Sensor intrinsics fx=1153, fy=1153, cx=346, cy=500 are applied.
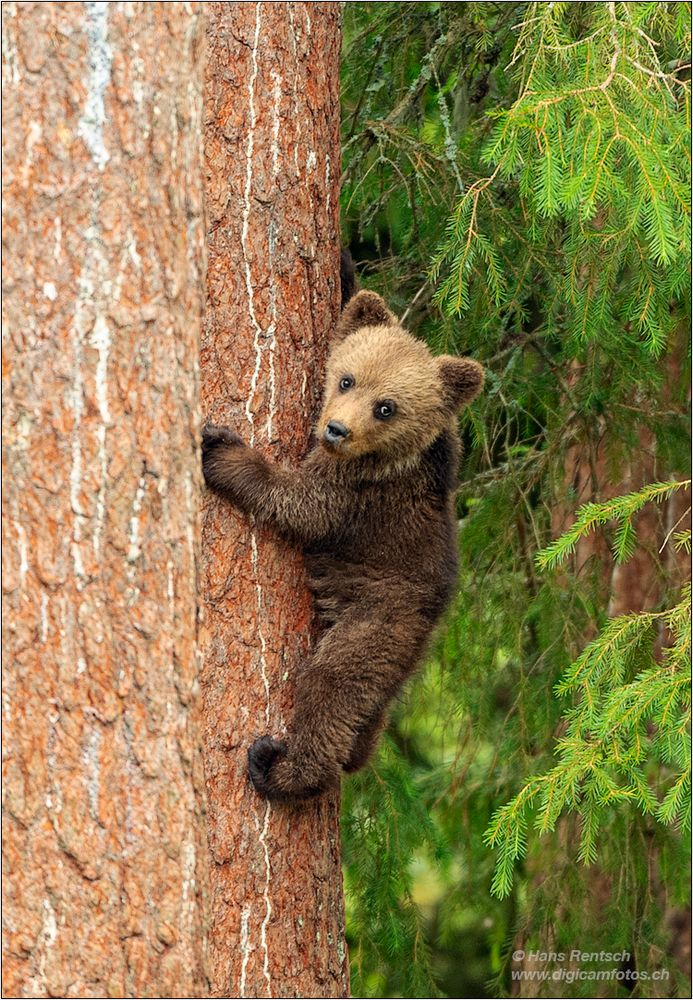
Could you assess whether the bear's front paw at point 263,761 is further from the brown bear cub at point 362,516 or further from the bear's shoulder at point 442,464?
the bear's shoulder at point 442,464

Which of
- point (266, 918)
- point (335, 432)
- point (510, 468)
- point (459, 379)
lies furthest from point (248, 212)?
point (266, 918)

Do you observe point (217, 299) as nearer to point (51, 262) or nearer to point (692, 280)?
point (51, 262)

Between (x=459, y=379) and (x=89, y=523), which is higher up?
(x=459, y=379)

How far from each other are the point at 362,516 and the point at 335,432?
575 millimetres

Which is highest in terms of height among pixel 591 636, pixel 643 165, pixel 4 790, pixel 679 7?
pixel 679 7

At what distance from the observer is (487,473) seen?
613cm

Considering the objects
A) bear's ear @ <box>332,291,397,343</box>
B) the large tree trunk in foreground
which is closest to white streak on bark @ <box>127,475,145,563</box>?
the large tree trunk in foreground

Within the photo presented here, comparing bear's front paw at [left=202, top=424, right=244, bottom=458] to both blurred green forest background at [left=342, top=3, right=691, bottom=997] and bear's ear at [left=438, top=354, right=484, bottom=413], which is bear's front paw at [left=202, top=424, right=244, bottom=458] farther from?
bear's ear at [left=438, top=354, right=484, bottom=413]

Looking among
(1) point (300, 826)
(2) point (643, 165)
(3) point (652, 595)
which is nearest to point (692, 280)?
(2) point (643, 165)

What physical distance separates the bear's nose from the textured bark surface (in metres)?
1.71

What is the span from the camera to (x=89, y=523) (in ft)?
9.55

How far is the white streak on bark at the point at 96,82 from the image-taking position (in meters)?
2.93

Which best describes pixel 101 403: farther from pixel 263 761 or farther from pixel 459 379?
pixel 459 379

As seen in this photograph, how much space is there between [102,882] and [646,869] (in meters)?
4.06
